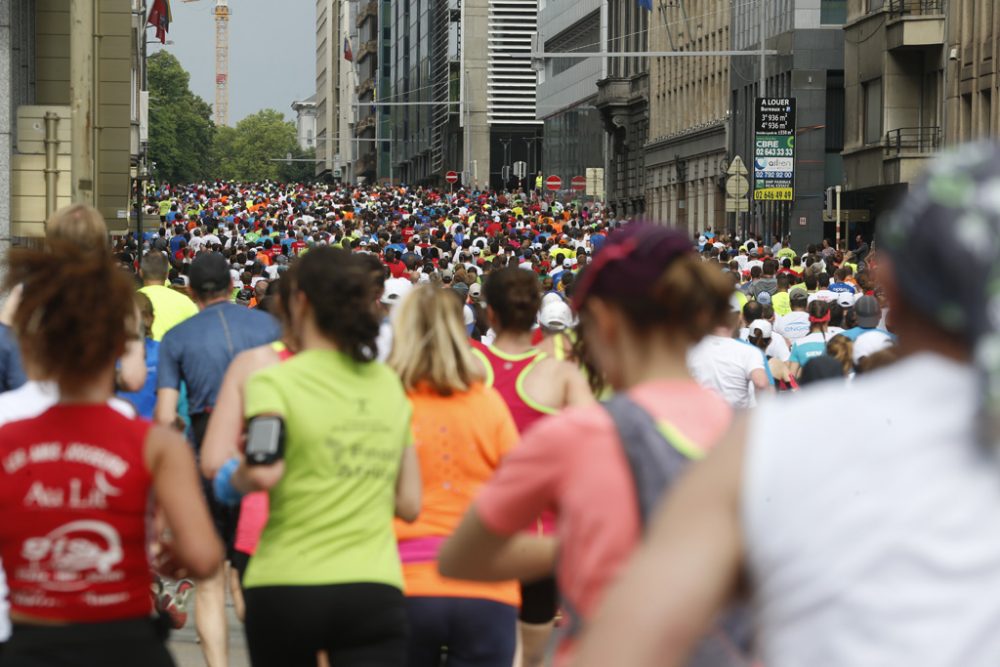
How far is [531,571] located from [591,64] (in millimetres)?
93427

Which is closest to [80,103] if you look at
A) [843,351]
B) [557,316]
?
[557,316]

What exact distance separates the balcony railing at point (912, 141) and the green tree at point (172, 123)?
10497cm

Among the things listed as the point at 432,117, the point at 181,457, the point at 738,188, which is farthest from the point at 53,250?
the point at 432,117

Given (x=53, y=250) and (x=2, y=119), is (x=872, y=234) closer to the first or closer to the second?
(x=2, y=119)

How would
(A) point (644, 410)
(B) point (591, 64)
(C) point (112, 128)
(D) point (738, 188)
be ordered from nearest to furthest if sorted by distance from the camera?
(A) point (644, 410), (C) point (112, 128), (D) point (738, 188), (B) point (591, 64)

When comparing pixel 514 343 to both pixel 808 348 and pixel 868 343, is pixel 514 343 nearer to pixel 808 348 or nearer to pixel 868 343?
pixel 868 343

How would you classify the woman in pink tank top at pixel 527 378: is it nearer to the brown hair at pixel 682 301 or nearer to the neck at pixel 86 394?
the neck at pixel 86 394

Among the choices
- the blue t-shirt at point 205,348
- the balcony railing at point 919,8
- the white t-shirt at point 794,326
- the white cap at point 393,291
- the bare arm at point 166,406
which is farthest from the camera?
the balcony railing at point 919,8

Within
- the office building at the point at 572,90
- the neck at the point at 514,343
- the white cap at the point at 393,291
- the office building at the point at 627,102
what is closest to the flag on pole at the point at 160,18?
the office building at the point at 627,102

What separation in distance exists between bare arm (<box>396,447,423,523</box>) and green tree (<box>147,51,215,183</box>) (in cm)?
14676

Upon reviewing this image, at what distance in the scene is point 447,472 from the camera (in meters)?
5.98

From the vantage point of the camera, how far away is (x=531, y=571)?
11.2 feet

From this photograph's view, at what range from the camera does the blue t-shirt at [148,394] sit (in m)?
8.82

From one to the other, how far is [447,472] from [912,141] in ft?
150
